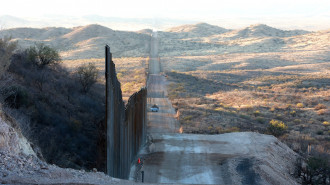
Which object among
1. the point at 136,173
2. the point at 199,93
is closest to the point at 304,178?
the point at 136,173

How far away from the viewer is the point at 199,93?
5900cm

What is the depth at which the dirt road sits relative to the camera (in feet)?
60.0

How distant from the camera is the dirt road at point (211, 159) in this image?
1828 centimetres

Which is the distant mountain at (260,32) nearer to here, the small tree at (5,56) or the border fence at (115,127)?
the small tree at (5,56)

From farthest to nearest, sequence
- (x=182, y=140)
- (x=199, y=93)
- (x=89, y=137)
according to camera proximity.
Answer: (x=199, y=93) < (x=182, y=140) < (x=89, y=137)

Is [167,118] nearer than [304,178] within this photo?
No

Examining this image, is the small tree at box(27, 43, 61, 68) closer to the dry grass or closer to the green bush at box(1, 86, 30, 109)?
the green bush at box(1, 86, 30, 109)

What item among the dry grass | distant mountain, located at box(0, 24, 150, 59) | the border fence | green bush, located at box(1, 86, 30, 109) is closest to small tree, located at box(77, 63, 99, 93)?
the dry grass

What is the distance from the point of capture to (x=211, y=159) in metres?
21.7

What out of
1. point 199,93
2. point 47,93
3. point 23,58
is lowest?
point 199,93

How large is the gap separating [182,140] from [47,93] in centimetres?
931

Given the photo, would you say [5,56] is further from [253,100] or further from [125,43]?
[125,43]

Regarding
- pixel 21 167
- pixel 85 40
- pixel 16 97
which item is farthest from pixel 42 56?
pixel 85 40

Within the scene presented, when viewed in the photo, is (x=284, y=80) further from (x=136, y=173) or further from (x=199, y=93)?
(x=136, y=173)
